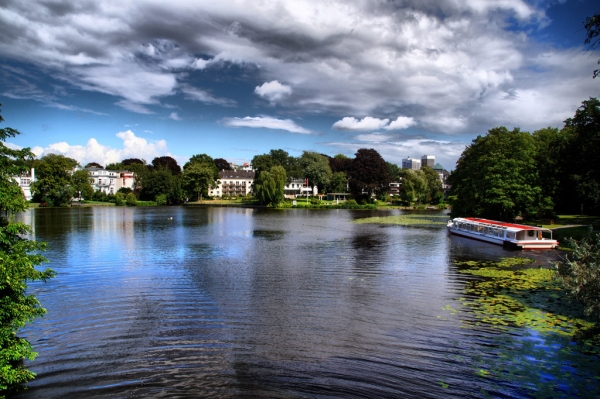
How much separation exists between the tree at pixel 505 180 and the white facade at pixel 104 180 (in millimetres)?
114908

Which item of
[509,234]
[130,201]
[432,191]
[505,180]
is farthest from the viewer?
[432,191]

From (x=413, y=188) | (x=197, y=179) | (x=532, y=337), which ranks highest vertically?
(x=197, y=179)

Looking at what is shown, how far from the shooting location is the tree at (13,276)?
7.49 metres

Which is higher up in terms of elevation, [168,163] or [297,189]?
[168,163]

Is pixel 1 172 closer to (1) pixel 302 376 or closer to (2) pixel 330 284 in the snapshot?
(1) pixel 302 376

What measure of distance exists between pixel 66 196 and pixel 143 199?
77.1 feet

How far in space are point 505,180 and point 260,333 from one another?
3914 cm

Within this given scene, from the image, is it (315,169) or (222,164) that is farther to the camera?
(222,164)

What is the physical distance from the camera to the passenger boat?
30.9 m

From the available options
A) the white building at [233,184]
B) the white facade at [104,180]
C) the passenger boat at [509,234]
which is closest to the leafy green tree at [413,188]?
the white building at [233,184]

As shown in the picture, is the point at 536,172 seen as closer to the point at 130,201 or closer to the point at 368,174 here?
the point at 368,174

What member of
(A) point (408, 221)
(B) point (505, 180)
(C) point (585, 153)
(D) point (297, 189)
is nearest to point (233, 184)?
(D) point (297, 189)

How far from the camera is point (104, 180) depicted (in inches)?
5025

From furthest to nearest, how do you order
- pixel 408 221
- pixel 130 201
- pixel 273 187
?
pixel 130 201 → pixel 273 187 → pixel 408 221
